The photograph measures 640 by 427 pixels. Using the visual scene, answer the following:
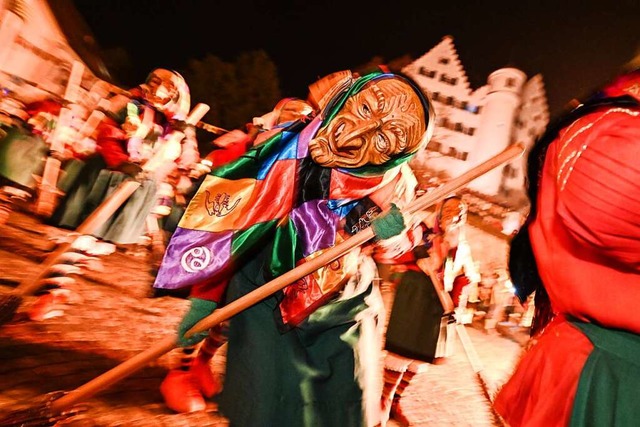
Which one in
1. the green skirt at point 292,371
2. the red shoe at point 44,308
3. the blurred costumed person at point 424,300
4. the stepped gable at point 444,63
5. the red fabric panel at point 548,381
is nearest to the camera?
the red fabric panel at point 548,381

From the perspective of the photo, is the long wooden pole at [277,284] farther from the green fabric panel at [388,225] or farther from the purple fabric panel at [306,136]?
the purple fabric panel at [306,136]

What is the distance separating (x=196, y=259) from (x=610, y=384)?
1598 millimetres

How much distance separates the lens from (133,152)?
4152 millimetres

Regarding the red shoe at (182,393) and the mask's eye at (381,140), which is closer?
the mask's eye at (381,140)

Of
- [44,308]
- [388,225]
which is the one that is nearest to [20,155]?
[44,308]

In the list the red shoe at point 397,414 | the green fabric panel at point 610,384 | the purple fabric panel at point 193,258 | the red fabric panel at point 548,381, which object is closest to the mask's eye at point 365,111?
the purple fabric panel at point 193,258

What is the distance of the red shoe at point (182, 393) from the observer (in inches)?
103

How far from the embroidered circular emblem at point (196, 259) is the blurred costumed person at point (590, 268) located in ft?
4.41

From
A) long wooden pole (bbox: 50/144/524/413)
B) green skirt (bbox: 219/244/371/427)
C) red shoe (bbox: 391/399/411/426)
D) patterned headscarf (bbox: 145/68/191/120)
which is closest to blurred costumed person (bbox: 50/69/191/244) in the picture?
patterned headscarf (bbox: 145/68/191/120)

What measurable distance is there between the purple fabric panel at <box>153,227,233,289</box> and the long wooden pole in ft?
0.63

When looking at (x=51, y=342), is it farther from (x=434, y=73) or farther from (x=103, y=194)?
(x=434, y=73)

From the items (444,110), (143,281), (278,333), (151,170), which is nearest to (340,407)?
(278,333)

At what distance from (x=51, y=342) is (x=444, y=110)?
42868 millimetres

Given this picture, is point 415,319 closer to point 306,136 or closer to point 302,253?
point 302,253
